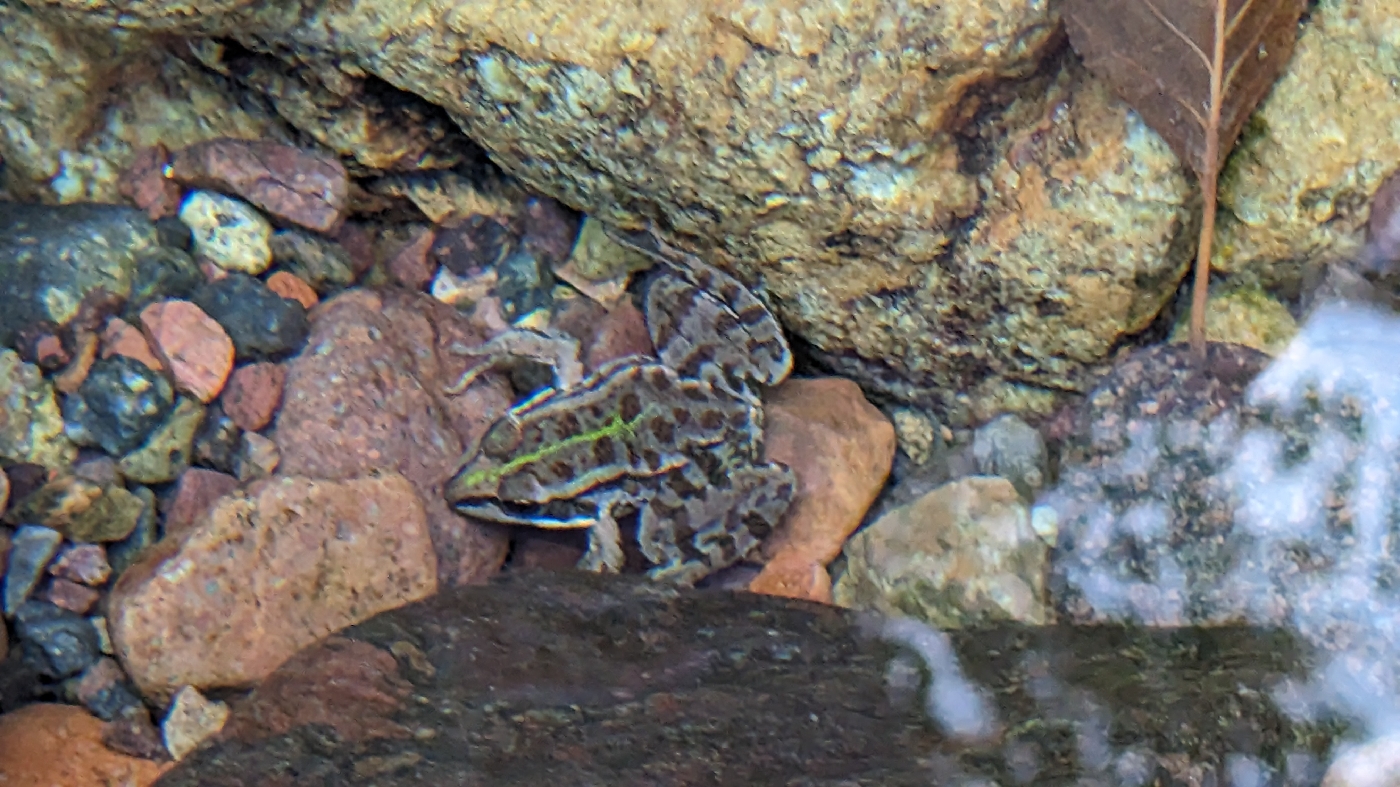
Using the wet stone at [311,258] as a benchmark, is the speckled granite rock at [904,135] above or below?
above

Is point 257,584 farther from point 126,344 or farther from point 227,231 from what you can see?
point 227,231

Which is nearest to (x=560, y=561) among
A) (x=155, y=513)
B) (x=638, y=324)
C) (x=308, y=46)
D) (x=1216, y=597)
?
(x=638, y=324)

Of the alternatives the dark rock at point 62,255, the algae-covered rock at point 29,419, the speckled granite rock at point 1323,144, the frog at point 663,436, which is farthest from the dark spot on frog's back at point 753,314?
the algae-covered rock at point 29,419

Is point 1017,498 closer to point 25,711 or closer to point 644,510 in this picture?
point 644,510

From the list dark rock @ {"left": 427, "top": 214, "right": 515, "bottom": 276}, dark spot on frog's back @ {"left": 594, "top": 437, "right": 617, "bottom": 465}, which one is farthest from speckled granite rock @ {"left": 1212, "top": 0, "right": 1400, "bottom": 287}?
dark rock @ {"left": 427, "top": 214, "right": 515, "bottom": 276}

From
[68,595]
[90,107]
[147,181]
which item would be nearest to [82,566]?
[68,595]

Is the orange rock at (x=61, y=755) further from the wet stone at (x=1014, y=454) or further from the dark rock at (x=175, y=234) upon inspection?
the wet stone at (x=1014, y=454)
